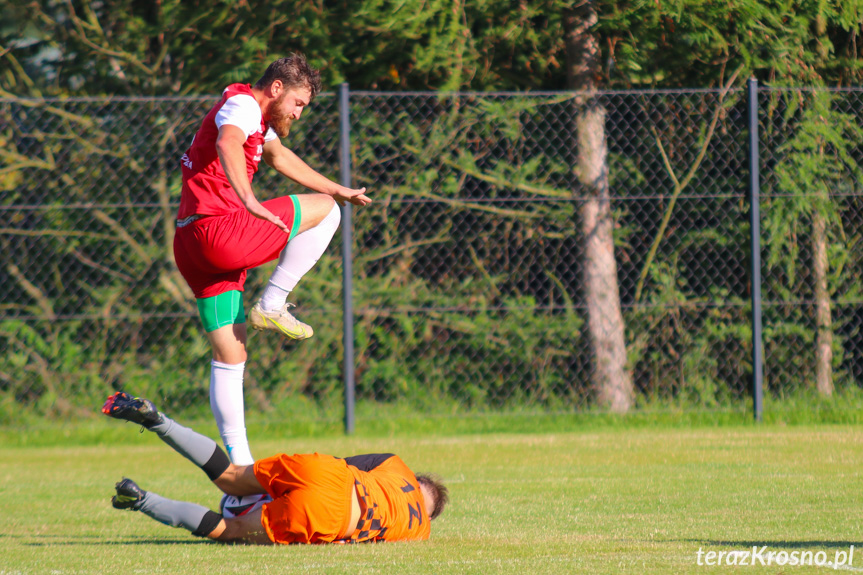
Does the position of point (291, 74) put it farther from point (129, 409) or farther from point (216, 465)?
point (216, 465)

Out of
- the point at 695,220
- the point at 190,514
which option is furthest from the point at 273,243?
the point at 695,220

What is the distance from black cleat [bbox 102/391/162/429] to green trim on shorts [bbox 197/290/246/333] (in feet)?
1.69

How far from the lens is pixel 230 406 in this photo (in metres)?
4.37

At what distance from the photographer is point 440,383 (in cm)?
807

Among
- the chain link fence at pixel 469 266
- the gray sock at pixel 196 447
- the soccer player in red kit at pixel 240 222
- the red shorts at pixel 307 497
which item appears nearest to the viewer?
the red shorts at pixel 307 497

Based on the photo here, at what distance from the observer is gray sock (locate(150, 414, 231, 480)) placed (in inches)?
157

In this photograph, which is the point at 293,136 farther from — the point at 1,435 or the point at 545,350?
the point at 1,435

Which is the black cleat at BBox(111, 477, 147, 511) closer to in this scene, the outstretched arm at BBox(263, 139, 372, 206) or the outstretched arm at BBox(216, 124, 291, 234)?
the outstretched arm at BBox(216, 124, 291, 234)

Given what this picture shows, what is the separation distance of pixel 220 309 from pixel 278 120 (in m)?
0.85

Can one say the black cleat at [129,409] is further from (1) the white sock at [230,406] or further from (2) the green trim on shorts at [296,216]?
(2) the green trim on shorts at [296,216]

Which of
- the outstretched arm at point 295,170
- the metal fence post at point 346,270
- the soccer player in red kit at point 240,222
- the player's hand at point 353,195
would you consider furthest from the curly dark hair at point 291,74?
the metal fence post at point 346,270

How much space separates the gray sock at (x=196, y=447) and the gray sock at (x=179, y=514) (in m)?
0.16

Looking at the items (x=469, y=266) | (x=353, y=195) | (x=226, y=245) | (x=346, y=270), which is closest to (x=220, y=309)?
(x=226, y=245)

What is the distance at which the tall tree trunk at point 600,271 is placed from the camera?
8.06 meters
